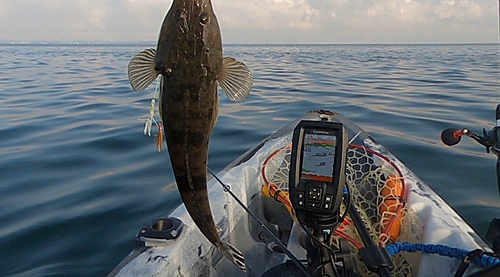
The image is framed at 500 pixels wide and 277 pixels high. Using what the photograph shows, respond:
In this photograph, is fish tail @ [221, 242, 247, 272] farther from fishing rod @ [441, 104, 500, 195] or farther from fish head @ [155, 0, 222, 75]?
fishing rod @ [441, 104, 500, 195]

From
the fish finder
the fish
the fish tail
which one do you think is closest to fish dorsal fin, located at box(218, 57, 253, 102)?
the fish

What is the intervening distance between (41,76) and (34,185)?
14678 millimetres

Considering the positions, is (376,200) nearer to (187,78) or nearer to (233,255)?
(233,255)

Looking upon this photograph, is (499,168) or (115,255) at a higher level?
(499,168)

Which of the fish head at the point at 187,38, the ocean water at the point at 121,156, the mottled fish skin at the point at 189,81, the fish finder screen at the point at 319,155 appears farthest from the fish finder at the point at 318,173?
the ocean water at the point at 121,156

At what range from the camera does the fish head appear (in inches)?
49.7

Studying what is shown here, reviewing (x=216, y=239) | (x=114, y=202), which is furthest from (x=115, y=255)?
(x=216, y=239)

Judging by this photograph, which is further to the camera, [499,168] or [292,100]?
[292,100]

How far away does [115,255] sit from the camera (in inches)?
173

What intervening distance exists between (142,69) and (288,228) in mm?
3092

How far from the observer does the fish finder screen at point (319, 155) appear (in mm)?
2242

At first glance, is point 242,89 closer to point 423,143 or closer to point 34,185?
point 34,185

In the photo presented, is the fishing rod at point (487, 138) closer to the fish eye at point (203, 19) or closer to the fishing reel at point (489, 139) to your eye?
the fishing reel at point (489, 139)

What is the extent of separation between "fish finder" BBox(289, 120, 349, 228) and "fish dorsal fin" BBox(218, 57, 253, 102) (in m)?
0.89
